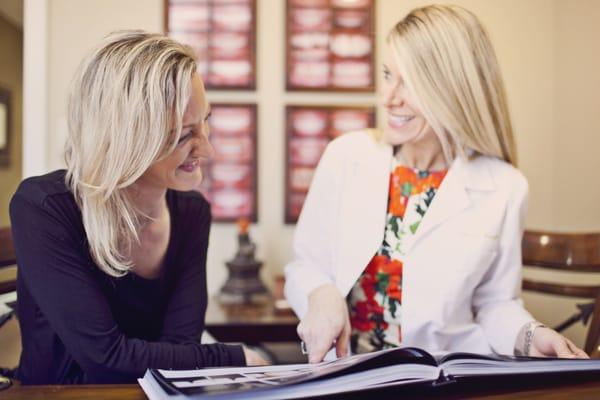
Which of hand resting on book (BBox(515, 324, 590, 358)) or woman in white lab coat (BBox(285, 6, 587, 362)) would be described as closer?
hand resting on book (BBox(515, 324, 590, 358))

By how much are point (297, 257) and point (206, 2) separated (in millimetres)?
1551

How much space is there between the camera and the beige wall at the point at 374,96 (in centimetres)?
247

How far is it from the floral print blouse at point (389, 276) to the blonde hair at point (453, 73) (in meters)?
0.16

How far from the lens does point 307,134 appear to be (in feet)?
8.53

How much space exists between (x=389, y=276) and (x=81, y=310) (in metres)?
0.73

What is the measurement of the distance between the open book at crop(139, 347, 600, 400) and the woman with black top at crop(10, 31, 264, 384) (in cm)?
24

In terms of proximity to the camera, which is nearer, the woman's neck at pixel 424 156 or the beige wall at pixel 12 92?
the woman's neck at pixel 424 156

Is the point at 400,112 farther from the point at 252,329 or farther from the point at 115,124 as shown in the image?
the point at 252,329

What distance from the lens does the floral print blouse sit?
1.38 metres

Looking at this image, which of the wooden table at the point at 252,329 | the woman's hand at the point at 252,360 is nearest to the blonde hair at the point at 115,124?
the woman's hand at the point at 252,360

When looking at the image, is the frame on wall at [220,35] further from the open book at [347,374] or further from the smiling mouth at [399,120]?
the open book at [347,374]

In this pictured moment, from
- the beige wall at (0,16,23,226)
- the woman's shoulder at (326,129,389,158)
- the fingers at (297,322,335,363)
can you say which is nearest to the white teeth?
the woman's shoulder at (326,129,389,158)

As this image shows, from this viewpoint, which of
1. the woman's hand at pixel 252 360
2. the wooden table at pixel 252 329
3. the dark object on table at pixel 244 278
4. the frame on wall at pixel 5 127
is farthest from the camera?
the frame on wall at pixel 5 127

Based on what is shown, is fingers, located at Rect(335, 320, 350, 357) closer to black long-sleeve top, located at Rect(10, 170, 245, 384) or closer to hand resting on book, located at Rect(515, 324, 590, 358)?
black long-sleeve top, located at Rect(10, 170, 245, 384)
